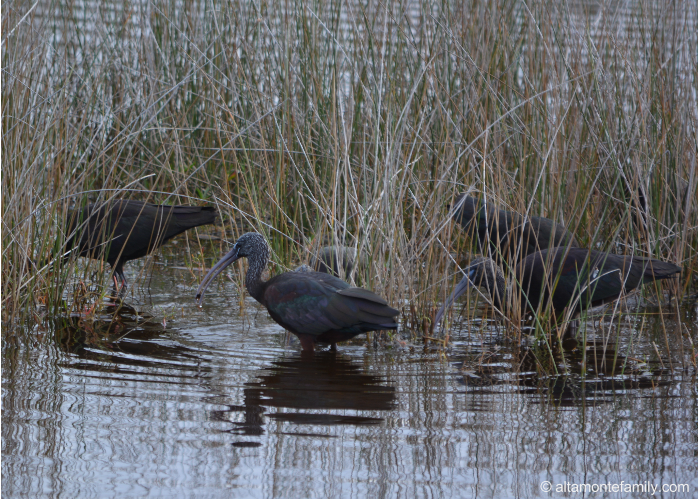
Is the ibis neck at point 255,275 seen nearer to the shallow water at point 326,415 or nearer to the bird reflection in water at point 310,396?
the shallow water at point 326,415

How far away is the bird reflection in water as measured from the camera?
3516 millimetres

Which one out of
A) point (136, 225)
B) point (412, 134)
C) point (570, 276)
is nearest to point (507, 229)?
point (570, 276)

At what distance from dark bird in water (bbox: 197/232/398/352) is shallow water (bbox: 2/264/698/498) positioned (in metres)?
0.15

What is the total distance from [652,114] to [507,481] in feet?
10.7

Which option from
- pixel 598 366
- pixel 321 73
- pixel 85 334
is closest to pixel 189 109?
pixel 321 73

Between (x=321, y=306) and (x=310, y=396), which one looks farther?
(x=321, y=306)

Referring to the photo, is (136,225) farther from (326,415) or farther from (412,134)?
(326,415)

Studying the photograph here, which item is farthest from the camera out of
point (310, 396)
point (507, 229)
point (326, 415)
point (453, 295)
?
point (507, 229)

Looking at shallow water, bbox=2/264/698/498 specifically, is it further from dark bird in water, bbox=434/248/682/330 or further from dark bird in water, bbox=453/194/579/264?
dark bird in water, bbox=453/194/579/264

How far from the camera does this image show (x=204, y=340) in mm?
4777

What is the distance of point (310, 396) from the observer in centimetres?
385

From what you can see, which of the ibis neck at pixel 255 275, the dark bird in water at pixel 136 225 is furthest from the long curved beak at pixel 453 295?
the dark bird in water at pixel 136 225

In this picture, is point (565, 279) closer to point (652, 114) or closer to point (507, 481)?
point (652, 114)

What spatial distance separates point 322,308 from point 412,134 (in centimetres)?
129
